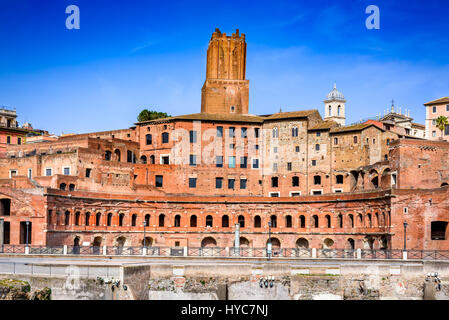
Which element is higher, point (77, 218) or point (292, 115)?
point (292, 115)

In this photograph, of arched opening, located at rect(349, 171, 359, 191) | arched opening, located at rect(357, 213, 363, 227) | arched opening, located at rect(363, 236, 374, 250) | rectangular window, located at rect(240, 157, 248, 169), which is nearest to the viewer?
arched opening, located at rect(363, 236, 374, 250)

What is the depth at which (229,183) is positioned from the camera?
86875 mm

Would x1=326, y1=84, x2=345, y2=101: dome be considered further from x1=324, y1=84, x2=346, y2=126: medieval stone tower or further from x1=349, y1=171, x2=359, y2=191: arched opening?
x1=349, y1=171, x2=359, y2=191: arched opening

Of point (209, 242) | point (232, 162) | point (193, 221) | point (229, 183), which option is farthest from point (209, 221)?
point (232, 162)

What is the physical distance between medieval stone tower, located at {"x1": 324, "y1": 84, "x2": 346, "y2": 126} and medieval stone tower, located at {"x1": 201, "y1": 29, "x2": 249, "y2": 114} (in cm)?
1660

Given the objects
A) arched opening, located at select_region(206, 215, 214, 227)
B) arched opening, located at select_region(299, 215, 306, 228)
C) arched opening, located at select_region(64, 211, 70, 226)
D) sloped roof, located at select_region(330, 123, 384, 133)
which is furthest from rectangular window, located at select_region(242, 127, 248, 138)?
arched opening, located at select_region(64, 211, 70, 226)

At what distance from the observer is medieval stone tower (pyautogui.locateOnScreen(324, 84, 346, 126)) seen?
345ft

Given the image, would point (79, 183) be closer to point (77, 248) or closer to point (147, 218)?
point (147, 218)

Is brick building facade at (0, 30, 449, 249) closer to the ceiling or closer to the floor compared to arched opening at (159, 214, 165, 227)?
closer to the ceiling

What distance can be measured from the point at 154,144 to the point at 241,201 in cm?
1473

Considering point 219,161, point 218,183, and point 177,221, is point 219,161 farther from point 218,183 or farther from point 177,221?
point 177,221

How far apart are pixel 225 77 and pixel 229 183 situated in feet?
59.3

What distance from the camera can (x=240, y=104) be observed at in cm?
9562
